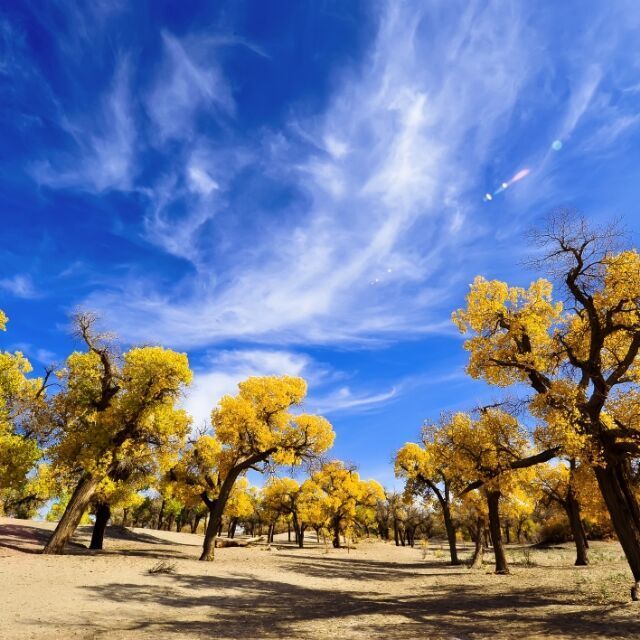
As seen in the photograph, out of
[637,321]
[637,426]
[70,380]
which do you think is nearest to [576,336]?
[637,321]

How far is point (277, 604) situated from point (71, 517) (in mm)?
12576

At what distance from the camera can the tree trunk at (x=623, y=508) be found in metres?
11.3

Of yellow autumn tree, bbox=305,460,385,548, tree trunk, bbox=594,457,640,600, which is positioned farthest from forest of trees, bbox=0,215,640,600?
yellow autumn tree, bbox=305,460,385,548

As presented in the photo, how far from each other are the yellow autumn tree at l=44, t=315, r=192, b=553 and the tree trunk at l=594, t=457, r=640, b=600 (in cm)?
1857

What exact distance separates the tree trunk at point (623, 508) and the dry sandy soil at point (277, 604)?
108 cm

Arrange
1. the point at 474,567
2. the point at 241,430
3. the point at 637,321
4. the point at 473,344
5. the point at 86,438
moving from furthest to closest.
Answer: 1. the point at 474,567
2. the point at 241,430
3. the point at 86,438
4. the point at 473,344
5. the point at 637,321

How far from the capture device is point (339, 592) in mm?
16516

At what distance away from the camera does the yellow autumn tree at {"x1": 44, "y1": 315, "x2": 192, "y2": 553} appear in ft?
68.8

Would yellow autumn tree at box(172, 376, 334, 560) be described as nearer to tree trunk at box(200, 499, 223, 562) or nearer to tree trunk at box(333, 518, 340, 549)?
tree trunk at box(200, 499, 223, 562)

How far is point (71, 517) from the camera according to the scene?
65.5 feet

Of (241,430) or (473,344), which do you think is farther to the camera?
(241,430)

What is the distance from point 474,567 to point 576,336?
63.7 ft

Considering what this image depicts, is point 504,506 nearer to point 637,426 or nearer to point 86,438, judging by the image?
point 637,426

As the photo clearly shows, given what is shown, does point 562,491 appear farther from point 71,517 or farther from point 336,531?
point 336,531
